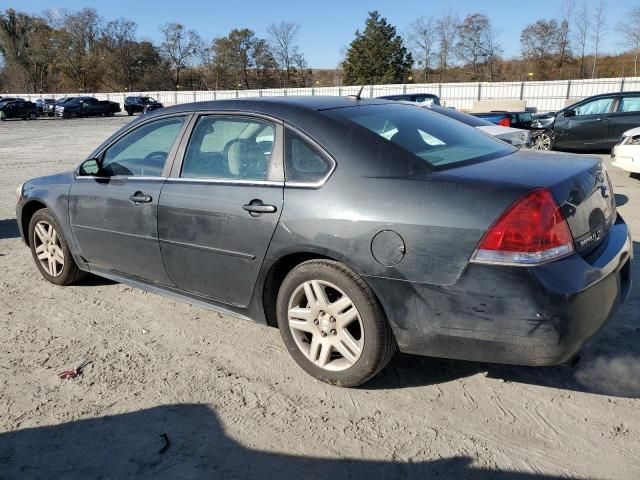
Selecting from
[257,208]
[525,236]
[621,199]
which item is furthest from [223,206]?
[621,199]

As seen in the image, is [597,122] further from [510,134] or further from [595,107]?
[510,134]

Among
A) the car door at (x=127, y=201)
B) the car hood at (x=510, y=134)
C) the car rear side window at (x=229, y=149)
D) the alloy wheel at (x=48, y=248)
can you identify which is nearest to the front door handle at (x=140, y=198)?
the car door at (x=127, y=201)

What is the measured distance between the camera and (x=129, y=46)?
79500 mm

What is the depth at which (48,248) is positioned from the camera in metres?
4.89

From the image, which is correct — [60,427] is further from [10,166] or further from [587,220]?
[10,166]

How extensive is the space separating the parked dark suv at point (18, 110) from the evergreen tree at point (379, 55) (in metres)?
39.7

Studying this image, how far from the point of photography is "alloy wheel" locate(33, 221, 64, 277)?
15.7 ft

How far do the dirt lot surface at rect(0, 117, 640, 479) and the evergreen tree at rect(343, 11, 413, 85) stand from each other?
6993 centimetres

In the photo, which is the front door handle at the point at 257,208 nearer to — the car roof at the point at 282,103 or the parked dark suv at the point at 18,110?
the car roof at the point at 282,103

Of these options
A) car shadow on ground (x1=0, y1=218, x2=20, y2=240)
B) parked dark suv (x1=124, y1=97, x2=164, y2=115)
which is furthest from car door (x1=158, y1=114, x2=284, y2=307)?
parked dark suv (x1=124, y1=97, x2=164, y2=115)

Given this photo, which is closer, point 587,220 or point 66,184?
point 587,220

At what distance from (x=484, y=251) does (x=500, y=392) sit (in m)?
0.96

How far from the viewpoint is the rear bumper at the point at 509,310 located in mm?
2475

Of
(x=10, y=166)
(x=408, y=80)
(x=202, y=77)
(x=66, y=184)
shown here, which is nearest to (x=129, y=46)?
(x=202, y=77)
